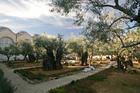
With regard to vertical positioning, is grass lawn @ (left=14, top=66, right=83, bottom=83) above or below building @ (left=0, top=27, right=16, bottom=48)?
below

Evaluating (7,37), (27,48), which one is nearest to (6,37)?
(7,37)

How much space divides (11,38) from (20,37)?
4.97 meters

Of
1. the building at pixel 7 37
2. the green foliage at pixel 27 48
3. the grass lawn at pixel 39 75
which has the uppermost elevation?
the building at pixel 7 37

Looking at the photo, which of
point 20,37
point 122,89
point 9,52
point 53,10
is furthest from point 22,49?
point 53,10

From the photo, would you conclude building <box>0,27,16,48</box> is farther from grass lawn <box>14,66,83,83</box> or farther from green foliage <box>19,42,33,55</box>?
grass lawn <box>14,66,83,83</box>

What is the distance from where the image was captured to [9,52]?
3848 inches

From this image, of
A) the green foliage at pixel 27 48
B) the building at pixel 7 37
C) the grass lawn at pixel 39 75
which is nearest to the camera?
the grass lawn at pixel 39 75

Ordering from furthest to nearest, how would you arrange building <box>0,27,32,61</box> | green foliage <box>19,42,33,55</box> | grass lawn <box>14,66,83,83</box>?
1. building <box>0,27,32,61</box>
2. green foliage <box>19,42,33,55</box>
3. grass lawn <box>14,66,83,83</box>

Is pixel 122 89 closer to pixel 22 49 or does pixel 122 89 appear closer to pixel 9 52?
pixel 22 49

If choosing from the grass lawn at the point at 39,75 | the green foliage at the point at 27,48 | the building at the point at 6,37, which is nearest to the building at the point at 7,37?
the building at the point at 6,37

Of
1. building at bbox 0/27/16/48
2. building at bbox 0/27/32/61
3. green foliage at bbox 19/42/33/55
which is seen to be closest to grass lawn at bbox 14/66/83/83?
green foliage at bbox 19/42/33/55

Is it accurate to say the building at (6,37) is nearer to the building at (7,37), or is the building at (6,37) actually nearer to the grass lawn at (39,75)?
the building at (7,37)

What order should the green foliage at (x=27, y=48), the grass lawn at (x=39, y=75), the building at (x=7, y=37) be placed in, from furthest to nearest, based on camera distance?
1. the building at (x=7, y=37)
2. the green foliage at (x=27, y=48)
3. the grass lawn at (x=39, y=75)

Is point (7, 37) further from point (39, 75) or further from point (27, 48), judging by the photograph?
point (39, 75)
